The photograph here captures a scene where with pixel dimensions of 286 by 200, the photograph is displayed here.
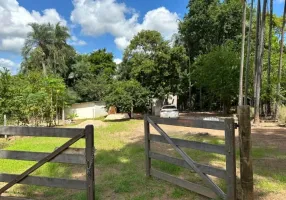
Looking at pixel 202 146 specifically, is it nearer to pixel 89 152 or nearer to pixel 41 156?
pixel 89 152

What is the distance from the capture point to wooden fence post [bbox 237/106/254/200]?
125 inches

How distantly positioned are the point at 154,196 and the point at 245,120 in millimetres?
1834

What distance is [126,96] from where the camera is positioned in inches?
783

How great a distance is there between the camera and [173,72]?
2336 centimetres

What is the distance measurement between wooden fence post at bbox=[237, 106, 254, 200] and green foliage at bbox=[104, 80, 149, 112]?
16.7 meters

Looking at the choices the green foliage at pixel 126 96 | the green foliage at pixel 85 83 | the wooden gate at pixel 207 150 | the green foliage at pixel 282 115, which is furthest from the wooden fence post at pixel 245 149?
the green foliage at pixel 85 83

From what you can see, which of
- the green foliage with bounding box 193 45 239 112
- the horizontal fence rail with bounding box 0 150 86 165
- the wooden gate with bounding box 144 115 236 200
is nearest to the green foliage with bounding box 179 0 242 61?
the green foliage with bounding box 193 45 239 112

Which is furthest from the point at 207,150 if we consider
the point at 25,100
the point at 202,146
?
the point at 25,100

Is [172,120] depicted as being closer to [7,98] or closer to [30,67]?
[7,98]

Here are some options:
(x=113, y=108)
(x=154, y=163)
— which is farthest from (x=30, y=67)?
(x=154, y=163)

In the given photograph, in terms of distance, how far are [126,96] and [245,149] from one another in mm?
16902

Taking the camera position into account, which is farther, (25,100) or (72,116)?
(72,116)

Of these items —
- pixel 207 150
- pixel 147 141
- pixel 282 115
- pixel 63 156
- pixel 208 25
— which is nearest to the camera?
pixel 63 156

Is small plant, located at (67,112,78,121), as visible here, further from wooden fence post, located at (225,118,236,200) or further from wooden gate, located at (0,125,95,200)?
wooden fence post, located at (225,118,236,200)
